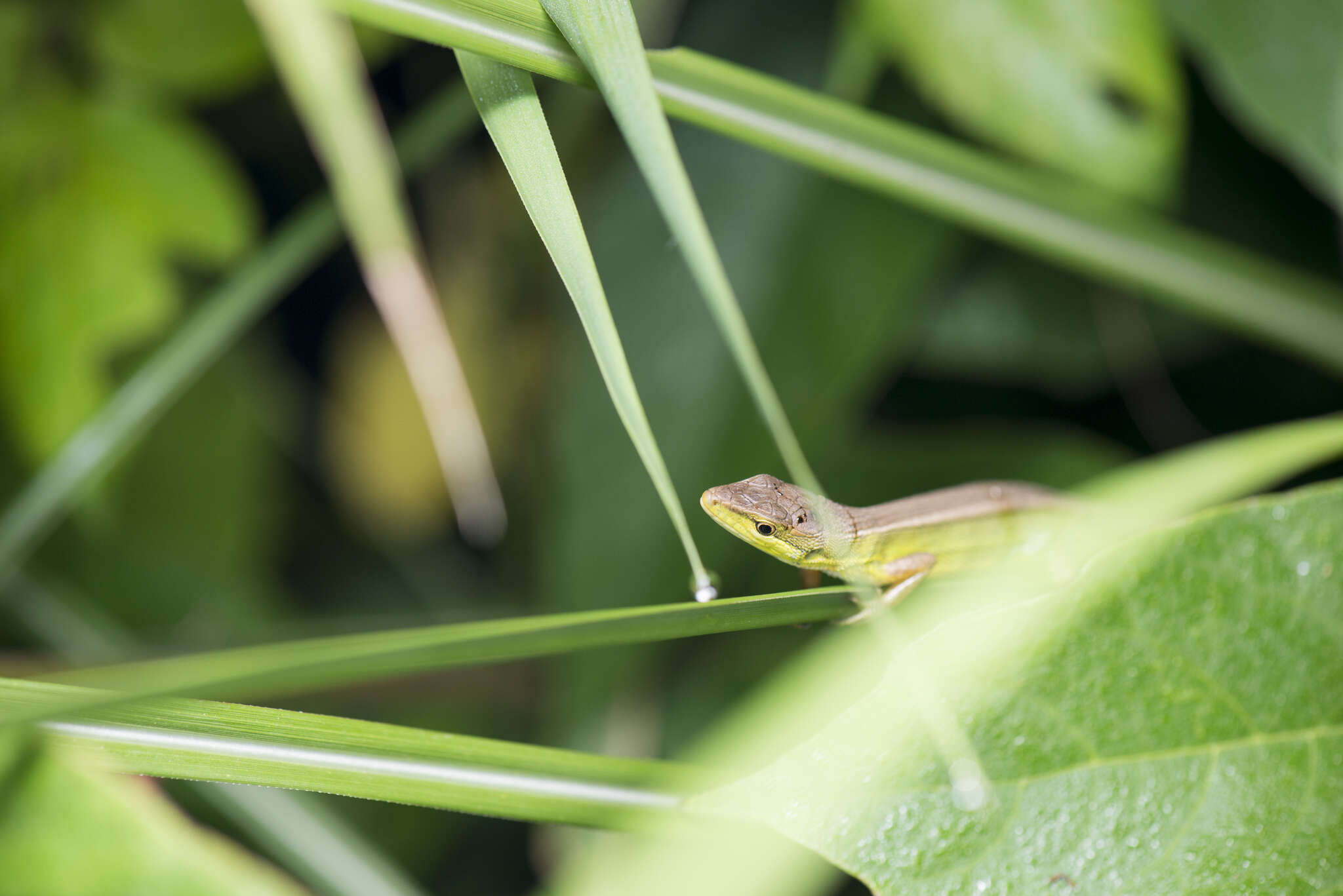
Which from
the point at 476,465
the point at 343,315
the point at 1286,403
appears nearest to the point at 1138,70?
the point at 1286,403

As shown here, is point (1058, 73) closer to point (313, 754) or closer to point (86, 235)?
point (313, 754)

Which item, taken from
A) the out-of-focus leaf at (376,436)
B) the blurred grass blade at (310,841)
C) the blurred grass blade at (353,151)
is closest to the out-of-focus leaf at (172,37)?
the blurred grass blade at (353,151)

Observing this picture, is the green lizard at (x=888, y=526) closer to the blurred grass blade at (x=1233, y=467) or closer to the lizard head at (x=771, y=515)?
the lizard head at (x=771, y=515)

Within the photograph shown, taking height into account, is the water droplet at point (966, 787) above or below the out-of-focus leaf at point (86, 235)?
below

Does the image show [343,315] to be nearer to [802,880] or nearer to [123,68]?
[123,68]

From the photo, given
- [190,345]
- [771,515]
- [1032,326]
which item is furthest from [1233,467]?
[190,345]

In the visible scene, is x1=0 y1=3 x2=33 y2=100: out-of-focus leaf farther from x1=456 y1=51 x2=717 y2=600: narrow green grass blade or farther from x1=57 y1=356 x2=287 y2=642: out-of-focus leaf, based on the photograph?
x1=456 y1=51 x2=717 y2=600: narrow green grass blade
